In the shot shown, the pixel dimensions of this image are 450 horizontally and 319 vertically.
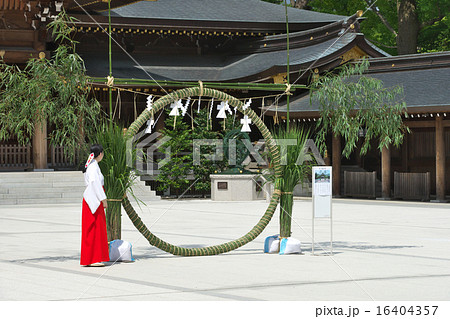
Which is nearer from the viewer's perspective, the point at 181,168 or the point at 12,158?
the point at 181,168

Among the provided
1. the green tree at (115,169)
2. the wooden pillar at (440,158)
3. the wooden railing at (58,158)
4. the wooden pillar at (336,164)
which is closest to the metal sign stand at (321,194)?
the green tree at (115,169)

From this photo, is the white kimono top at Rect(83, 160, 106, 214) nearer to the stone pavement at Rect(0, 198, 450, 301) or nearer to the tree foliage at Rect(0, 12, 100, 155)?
the stone pavement at Rect(0, 198, 450, 301)

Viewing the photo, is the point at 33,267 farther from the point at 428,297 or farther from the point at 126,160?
the point at 428,297

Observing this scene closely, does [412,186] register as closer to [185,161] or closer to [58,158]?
[185,161]

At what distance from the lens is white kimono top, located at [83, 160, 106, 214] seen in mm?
11117

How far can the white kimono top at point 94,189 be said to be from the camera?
11.1m

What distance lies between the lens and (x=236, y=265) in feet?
36.5

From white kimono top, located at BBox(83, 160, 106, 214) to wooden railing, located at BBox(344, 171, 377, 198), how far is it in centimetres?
1658

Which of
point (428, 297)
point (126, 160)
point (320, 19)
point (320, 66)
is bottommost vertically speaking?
point (428, 297)

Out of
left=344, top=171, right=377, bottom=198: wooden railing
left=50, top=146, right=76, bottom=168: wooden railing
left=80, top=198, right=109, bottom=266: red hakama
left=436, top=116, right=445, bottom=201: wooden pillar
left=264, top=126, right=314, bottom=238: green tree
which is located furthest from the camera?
left=50, top=146, right=76, bottom=168: wooden railing

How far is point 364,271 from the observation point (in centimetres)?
1041

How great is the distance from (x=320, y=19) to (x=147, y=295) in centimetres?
2663

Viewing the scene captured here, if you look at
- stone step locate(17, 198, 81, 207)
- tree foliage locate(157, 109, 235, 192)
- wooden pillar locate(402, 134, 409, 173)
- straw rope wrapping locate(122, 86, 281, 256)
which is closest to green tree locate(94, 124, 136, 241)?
straw rope wrapping locate(122, 86, 281, 256)

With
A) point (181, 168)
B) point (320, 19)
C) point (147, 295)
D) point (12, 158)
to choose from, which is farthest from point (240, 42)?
point (147, 295)
